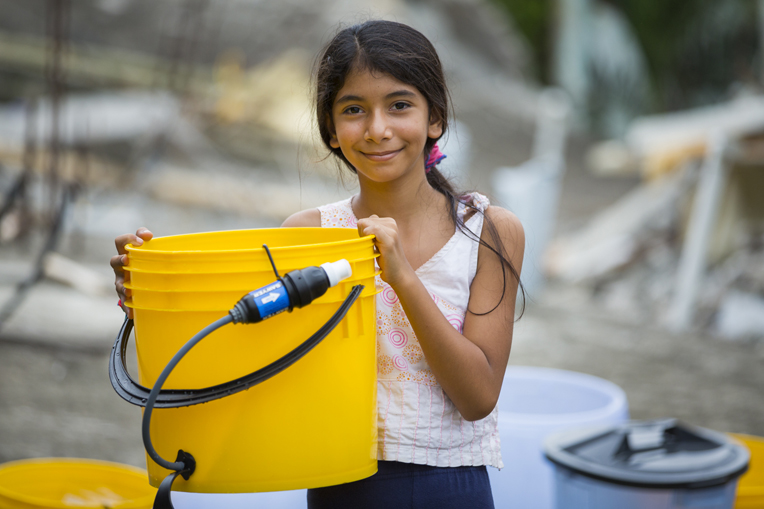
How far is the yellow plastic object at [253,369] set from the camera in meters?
0.90

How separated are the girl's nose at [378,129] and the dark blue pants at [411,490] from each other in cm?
54

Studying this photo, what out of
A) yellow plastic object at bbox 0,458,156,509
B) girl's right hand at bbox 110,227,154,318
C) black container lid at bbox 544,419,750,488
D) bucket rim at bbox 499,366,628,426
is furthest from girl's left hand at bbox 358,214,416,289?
yellow plastic object at bbox 0,458,156,509

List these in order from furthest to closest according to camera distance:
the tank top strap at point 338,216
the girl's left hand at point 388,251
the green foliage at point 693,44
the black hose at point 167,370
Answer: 1. the green foliage at point 693,44
2. the tank top strap at point 338,216
3. the girl's left hand at point 388,251
4. the black hose at point 167,370

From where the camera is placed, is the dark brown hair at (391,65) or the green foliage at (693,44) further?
the green foliage at (693,44)

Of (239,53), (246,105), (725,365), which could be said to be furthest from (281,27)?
(725,365)

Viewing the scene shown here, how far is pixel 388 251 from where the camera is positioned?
38.7 inches

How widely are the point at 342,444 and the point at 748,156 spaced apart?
3.98m

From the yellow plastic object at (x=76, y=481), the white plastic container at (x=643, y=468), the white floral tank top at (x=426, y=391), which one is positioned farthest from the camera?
the yellow plastic object at (x=76, y=481)

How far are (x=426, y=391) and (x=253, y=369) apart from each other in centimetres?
32

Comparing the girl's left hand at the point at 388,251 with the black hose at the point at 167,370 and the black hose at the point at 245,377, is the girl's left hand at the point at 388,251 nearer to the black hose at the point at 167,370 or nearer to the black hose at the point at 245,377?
the black hose at the point at 245,377

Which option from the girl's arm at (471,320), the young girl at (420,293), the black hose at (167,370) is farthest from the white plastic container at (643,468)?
the black hose at (167,370)

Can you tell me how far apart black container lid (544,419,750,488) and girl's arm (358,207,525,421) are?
1.76ft

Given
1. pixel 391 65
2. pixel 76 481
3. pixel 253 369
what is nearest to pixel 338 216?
pixel 391 65

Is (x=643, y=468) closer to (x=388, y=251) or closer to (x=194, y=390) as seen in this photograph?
(x=388, y=251)
